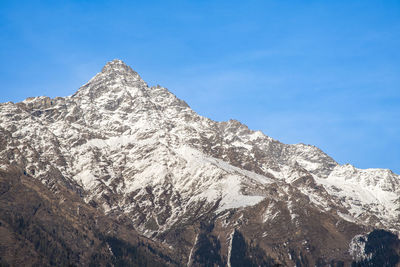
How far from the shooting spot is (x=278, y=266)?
563 ft

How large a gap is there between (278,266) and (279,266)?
1450mm

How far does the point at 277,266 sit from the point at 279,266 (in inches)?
69.8

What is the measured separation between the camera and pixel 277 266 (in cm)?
17138

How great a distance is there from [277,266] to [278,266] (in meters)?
0.36

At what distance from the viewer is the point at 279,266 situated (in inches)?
6811
